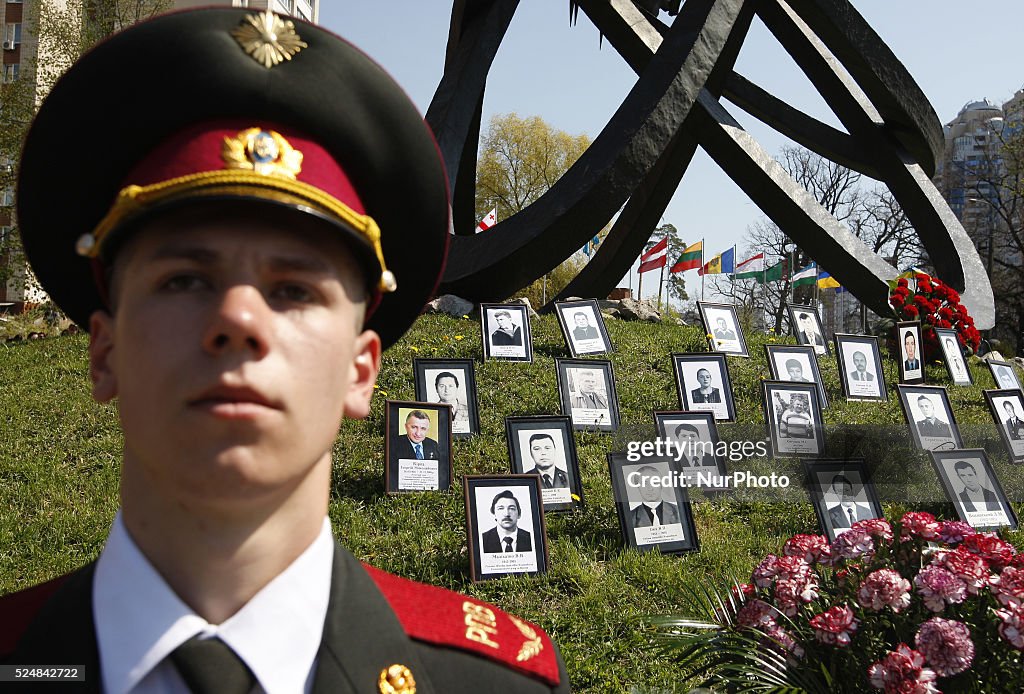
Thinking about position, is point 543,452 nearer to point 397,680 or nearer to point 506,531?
point 506,531

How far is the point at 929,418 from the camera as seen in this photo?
22.7 ft

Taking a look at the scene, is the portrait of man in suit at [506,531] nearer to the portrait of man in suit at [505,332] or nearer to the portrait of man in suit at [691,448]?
the portrait of man in suit at [691,448]

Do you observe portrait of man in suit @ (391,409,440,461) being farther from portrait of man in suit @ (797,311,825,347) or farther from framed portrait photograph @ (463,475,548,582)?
portrait of man in suit @ (797,311,825,347)

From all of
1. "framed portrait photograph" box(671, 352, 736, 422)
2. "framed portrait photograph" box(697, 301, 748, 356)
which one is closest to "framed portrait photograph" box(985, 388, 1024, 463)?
"framed portrait photograph" box(671, 352, 736, 422)

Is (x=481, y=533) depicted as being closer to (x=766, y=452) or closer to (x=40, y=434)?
(x=766, y=452)

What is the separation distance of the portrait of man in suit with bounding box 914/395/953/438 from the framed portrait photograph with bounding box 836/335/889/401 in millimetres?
1131

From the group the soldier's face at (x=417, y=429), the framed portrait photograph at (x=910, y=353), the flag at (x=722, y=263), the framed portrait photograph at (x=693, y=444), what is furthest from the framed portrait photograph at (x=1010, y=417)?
the flag at (x=722, y=263)

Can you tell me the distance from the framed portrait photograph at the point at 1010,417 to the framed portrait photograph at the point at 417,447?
15.4 feet

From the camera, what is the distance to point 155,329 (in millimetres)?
973

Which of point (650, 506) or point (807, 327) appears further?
point (807, 327)

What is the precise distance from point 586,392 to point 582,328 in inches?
73.8

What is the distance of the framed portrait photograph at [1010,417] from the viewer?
7.10 m

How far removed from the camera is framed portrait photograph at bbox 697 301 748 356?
9227 mm

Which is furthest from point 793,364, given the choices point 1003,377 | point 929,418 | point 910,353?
point 1003,377
